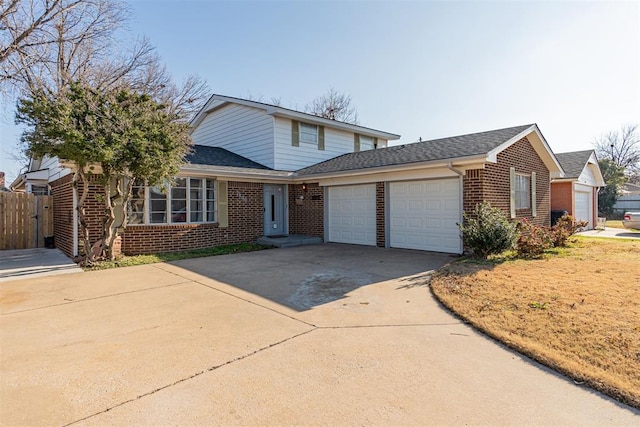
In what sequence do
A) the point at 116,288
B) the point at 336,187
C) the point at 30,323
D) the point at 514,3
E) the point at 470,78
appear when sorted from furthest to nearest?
the point at 336,187 → the point at 470,78 → the point at 514,3 → the point at 116,288 → the point at 30,323

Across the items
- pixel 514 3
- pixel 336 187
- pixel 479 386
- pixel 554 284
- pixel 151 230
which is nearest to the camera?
pixel 479 386

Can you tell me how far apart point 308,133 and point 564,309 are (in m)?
12.1

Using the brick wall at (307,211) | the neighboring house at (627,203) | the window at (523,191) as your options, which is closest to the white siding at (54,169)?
the brick wall at (307,211)

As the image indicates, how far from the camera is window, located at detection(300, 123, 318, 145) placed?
14.6 m

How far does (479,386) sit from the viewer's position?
9.18ft

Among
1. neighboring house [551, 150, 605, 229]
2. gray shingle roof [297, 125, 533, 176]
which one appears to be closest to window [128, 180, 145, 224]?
gray shingle roof [297, 125, 533, 176]

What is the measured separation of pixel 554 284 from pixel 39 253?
13.8m

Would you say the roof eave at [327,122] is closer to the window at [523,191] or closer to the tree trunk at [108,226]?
the tree trunk at [108,226]

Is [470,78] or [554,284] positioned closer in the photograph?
[554,284]

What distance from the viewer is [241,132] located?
606 inches

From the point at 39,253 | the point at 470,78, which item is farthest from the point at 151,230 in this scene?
the point at 470,78

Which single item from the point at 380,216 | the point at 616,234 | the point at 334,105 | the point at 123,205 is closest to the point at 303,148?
the point at 380,216

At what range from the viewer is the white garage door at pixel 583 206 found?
1678cm

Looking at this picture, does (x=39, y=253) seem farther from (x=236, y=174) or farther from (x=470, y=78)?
(x=470, y=78)
